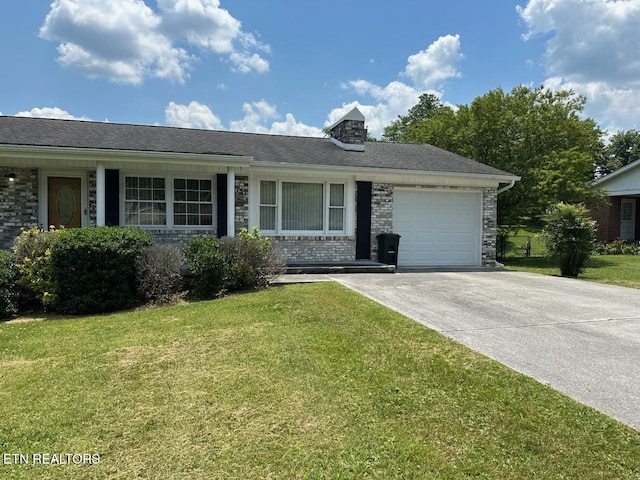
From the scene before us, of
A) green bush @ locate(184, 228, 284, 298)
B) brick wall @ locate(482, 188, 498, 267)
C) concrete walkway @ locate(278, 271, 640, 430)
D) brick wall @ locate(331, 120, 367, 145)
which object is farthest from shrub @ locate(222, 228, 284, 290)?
brick wall @ locate(482, 188, 498, 267)

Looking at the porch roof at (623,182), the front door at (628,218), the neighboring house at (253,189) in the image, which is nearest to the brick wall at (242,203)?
the neighboring house at (253,189)

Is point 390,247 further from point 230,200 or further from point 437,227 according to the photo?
point 230,200

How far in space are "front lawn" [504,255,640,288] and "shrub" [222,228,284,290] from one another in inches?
325

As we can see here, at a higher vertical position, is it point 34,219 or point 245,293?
point 34,219

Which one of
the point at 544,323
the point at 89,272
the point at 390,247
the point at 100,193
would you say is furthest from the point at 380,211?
the point at 89,272

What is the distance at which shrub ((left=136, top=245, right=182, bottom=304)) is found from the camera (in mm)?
7512

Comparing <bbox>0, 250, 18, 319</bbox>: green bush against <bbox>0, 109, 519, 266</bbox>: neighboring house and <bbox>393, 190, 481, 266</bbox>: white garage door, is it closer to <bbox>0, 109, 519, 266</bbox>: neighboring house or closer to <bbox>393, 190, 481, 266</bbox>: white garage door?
<bbox>0, 109, 519, 266</bbox>: neighboring house

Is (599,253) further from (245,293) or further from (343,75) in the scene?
(245,293)

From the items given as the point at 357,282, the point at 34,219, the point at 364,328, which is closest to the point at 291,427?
the point at 364,328

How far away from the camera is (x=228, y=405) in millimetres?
3281

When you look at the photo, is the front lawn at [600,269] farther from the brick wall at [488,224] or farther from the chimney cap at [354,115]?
the chimney cap at [354,115]

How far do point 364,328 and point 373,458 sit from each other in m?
2.71

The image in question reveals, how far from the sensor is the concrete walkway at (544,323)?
11.9ft

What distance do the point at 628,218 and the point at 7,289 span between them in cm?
2917
